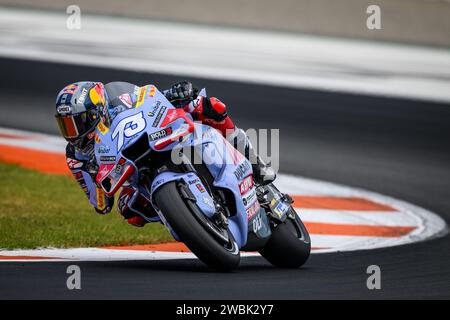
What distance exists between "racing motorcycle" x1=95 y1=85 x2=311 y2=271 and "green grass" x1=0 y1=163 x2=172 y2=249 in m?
1.48

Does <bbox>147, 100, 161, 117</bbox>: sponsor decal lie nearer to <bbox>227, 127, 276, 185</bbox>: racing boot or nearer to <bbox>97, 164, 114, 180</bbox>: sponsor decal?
<bbox>97, 164, 114, 180</bbox>: sponsor decal

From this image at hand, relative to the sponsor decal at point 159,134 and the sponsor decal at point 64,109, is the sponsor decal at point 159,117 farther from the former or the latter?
the sponsor decal at point 64,109

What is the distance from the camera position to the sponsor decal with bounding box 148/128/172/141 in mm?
6738

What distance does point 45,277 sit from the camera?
647 centimetres

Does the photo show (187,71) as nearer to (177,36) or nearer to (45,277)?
(177,36)

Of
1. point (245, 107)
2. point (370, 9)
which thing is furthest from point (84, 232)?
point (370, 9)

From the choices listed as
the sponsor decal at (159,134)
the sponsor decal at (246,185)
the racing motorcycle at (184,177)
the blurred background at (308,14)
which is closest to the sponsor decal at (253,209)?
the racing motorcycle at (184,177)

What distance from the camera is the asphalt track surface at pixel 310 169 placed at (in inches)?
250

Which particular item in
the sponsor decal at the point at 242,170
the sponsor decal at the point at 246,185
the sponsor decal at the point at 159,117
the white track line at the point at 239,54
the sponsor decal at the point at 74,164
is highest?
the white track line at the point at 239,54

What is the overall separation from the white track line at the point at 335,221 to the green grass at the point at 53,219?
348 mm

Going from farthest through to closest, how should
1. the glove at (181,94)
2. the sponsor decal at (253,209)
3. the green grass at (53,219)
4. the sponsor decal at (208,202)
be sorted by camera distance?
the green grass at (53,219)
the glove at (181,94)
the sponsor decal at (253,209)
the sponsor decal at (208,202)

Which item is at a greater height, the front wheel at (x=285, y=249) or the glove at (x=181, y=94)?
the glove at (x=181, y=94)
